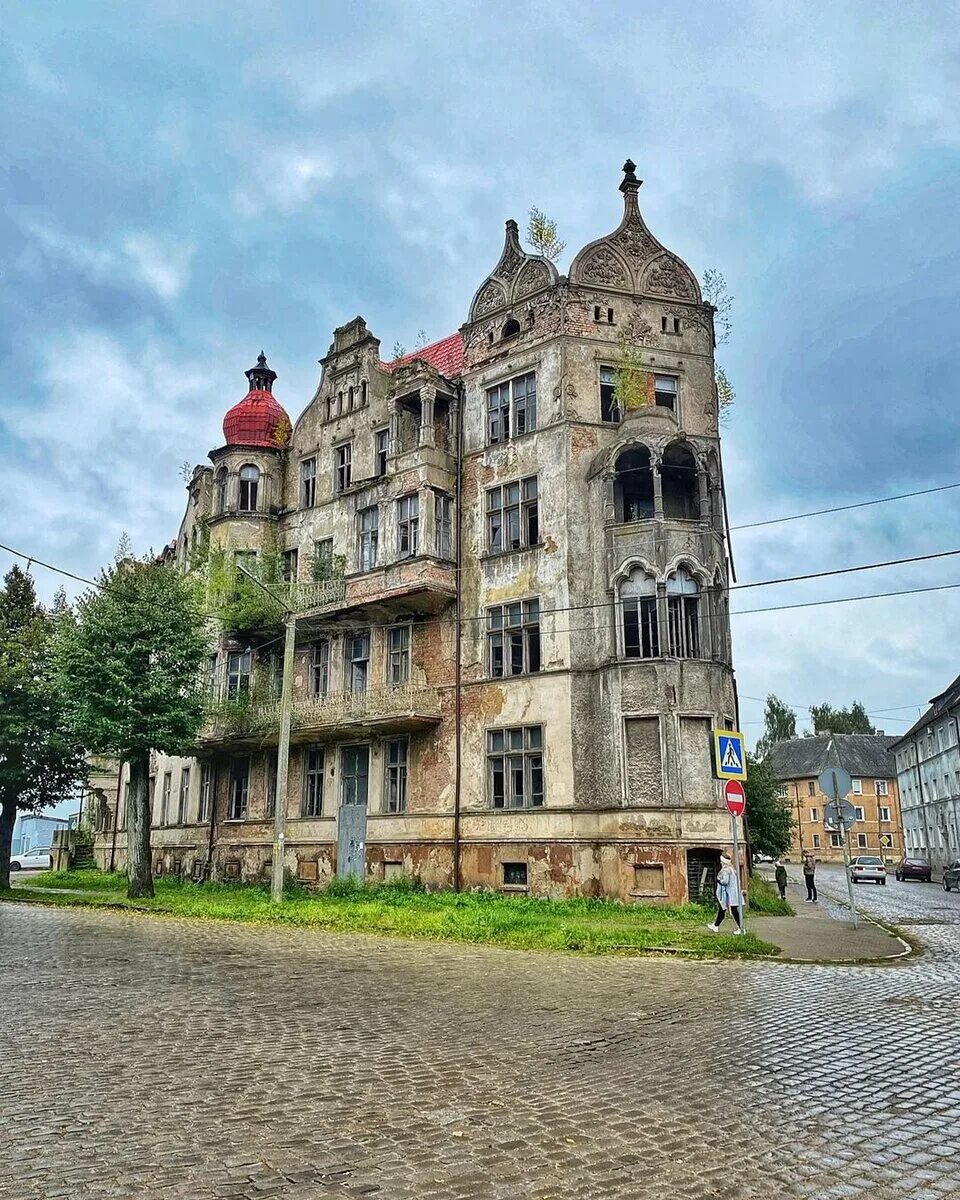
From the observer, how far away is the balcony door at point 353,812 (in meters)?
30.3

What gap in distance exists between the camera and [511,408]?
1184 inches

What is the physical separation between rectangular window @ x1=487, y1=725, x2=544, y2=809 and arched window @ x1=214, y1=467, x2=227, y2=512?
15205mm

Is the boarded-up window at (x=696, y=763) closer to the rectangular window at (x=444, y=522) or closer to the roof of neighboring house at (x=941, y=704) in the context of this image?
the rectangular window at (x=444, y=522)

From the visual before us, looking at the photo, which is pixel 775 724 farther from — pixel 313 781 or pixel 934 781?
pixel 313 781

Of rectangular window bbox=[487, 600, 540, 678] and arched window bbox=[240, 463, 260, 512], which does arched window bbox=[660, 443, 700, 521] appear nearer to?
rectangular window bbox=[487, 600, 540, 678]

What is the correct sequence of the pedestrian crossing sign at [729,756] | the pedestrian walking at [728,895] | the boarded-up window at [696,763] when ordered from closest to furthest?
the pedestrian crossing sign at [729,756]
the pedestrian walking at [728,895]
the boarded-up window at [696,763]

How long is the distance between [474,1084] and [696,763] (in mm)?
18763

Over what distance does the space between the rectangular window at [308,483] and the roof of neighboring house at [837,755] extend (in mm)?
71635

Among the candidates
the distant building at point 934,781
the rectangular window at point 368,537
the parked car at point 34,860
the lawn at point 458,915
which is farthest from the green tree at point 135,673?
the distant building at point 934,781

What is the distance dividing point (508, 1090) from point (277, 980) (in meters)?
6.52

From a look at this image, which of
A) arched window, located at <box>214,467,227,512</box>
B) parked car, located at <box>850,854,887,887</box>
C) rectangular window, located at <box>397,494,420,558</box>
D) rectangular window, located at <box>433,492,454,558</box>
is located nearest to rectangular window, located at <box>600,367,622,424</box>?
rectangular window, located at <box>433,492,454,558</box>

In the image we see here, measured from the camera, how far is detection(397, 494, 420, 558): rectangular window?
3062cm

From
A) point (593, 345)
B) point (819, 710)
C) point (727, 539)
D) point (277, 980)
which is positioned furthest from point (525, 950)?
point (819, 710)

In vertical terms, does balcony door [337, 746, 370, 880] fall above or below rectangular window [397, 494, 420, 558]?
below
